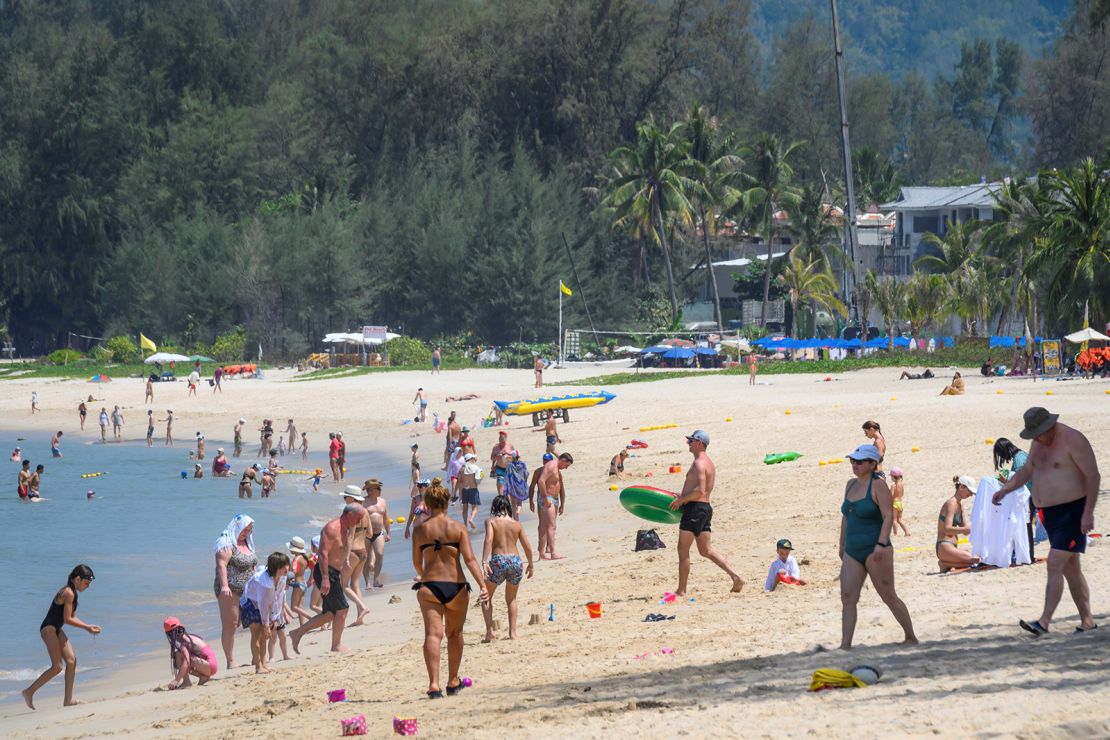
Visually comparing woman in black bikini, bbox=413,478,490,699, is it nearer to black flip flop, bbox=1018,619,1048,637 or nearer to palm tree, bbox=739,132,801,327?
black flip flop, bbox=1018,619,1048,637

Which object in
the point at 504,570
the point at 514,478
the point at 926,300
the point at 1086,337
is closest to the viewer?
the point at 504,570

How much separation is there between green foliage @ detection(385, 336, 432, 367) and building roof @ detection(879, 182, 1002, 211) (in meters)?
26.1

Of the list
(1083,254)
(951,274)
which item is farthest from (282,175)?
(1083,254)

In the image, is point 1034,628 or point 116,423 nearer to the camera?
point 1034,628

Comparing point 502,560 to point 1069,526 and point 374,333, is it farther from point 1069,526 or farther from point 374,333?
point 374,333

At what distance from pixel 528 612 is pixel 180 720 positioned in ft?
12.2

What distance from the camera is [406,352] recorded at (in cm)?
6109

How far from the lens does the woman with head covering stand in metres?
11.6

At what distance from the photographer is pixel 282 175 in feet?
257

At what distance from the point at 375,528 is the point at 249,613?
3079 millimetres

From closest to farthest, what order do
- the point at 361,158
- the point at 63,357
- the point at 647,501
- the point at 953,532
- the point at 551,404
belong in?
the point at 953,532 → the point at 647,501 → the point at 551,404 → the point at 63,357 → the point at 361,158

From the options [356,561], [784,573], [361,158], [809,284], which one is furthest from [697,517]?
[361,158]

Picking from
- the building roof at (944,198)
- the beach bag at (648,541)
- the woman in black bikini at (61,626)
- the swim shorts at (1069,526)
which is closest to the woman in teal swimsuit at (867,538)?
the swim shorts at (1069,526)

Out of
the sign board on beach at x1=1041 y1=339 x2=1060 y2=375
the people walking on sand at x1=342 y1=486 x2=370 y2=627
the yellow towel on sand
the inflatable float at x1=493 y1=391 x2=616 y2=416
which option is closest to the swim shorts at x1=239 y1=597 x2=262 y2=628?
the people walking on sand at x1=342 y1=486 x2=370 y2=627
